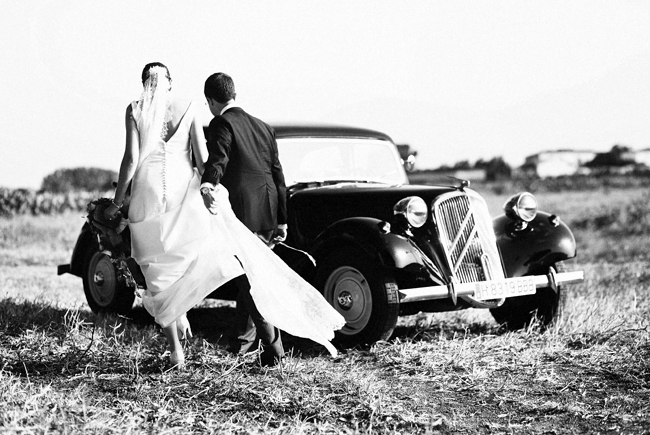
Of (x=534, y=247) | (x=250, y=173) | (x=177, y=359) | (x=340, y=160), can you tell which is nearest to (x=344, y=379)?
(x=177, y=359)

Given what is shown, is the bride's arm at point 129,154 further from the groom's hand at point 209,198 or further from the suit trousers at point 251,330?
the suit trousers at point 251,330

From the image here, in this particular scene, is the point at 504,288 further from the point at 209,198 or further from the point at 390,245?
the point at 209,198

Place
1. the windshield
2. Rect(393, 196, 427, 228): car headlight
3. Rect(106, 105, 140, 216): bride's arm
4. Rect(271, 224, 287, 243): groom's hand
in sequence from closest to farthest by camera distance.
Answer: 1. Rect(106, 105, 140, 216): bride's arm
2. Rect(271, 224, 287, 243): groom's hand
3. Rect(393, 196, 427, 228): car headlight
4. the windshield

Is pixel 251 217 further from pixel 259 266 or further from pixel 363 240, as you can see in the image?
pixel 363 240

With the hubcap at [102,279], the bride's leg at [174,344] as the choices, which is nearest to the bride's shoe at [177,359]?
the bride's leg at [174,344]

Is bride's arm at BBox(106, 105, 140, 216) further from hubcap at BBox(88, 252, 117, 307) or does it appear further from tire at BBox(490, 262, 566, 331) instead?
tire at BBox(490, 262, 566, 331)

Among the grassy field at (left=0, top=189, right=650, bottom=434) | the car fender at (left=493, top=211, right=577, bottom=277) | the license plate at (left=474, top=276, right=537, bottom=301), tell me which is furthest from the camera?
the car fender at (left=493, top=211, right=577, bottom=277)

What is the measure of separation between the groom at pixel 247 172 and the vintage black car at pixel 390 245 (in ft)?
2.48

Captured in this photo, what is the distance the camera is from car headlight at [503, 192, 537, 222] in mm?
6953

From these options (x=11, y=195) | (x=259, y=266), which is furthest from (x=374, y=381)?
(x=11, y=195)

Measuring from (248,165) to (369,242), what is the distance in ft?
3.89

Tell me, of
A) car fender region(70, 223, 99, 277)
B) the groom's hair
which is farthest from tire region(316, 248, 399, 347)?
→ car fender region(70, 223, 99, 277)

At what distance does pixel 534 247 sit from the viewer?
6.71 metres

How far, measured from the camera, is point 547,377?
5059 mm
